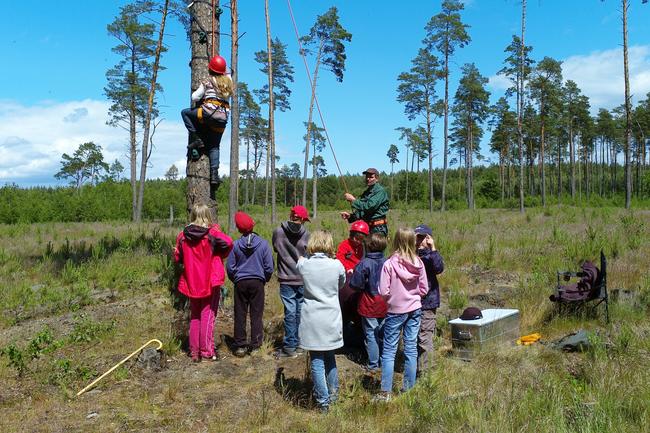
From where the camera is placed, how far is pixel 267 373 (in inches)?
200

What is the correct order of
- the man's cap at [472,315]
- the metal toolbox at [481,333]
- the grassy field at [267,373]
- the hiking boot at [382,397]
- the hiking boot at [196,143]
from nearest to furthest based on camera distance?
the grassy field at [267,373] < the hiking boot at [382,397] < the metal toolbox at [481,333] < the man's cap at [472,315] < the hiking boot at [196,143]

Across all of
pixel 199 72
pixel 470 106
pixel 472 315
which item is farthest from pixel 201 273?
pixel 470 106

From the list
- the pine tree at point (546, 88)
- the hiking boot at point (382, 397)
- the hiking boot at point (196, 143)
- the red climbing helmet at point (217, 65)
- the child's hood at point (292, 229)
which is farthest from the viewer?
the pine tree at point (546, 88)

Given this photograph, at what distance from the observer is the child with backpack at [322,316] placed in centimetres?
418

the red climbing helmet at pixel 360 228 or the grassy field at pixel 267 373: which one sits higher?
the red climbing helmet at pixel 360 228

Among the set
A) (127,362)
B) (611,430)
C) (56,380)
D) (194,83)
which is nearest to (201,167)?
(194,83)

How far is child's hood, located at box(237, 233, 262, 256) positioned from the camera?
18.4 ft

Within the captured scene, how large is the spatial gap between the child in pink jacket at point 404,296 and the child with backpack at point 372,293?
147 millimetres

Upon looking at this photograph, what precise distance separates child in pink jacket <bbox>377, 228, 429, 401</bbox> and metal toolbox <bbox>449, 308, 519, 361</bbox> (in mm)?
1002

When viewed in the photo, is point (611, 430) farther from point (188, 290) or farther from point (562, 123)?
point (562, 123)

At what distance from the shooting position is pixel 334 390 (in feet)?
14.0

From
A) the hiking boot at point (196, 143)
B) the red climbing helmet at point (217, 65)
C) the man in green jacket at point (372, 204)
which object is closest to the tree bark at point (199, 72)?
the hiking boot at point (196, 143)

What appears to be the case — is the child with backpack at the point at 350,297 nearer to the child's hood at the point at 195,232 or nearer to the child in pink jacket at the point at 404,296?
the child in pink jacket at the point at 404,296

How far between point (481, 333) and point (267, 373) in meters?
2.36
